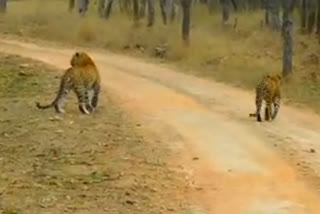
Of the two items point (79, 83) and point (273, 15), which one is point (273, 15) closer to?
point (273, 15)

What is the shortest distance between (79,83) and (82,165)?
12.9 feet

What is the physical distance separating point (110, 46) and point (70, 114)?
1357 cm

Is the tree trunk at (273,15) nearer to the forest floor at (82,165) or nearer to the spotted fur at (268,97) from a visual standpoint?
the spotted fur at (268,97)

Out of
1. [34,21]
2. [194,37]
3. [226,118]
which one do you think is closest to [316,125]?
[226,118]

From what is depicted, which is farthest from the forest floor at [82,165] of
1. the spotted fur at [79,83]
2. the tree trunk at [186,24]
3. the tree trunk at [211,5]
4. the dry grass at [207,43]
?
the tree trunk at [211,5]

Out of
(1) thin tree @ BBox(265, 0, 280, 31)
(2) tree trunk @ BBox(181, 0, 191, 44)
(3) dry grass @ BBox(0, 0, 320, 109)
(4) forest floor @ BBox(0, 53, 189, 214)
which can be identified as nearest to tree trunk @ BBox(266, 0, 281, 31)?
(1) thin tree @ BBox(265, 0, 280, 31)

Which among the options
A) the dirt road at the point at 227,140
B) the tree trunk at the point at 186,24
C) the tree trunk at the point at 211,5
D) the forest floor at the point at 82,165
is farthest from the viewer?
the tree trunk at the point at 211,5

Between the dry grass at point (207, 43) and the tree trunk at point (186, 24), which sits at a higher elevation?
the tree trunk at point (186, 24)

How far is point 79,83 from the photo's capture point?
15.4m

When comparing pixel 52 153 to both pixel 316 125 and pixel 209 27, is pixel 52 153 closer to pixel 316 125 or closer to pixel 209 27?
pixel 316 125

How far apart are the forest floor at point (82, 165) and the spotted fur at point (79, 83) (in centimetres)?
20

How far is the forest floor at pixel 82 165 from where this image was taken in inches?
394

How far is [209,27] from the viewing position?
37.5 meters

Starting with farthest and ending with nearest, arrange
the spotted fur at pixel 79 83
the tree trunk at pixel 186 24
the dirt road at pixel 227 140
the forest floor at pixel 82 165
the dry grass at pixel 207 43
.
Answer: the tree trunk at pixel 186 24 → the dry grass at pixel 207 43 → the spotted fur at pixel 79 83 → the dirt road at pixel 227 140 → the forest floor at pixel 82 165
